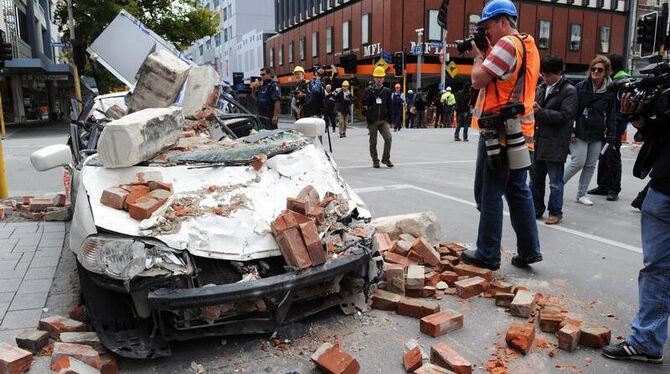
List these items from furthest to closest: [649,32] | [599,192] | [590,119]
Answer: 1. [649,32]
2. [599,192]
3. [590,119]

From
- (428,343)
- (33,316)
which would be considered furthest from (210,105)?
(428,343)

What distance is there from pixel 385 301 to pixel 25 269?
3104 mm

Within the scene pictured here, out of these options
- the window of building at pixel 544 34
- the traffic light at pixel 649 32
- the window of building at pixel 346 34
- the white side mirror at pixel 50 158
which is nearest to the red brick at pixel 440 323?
the white side mirror at pixel 50 158

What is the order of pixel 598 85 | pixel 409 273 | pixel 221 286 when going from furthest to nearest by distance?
pixel 598 85 < pixel 409 273 < pixel 221 286

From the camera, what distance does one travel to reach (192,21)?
2994cm

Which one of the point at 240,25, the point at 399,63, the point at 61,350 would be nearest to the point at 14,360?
the point at 61,350

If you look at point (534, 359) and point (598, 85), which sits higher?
point (598, 85)

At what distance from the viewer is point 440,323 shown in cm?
338

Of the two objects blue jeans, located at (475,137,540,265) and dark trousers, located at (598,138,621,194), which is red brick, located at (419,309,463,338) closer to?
blue jeans, located at (475,137,540,265)

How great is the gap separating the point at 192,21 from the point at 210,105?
86.5 ft

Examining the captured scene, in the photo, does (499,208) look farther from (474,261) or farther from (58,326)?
(58,326)

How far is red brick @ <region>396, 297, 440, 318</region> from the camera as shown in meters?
3.57

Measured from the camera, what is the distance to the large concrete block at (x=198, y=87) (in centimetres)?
557

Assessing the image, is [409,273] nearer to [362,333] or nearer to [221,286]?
[362,333]
